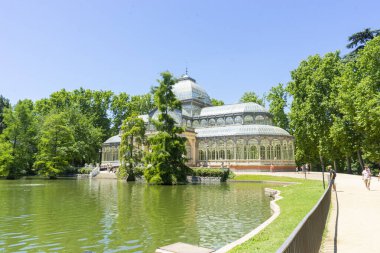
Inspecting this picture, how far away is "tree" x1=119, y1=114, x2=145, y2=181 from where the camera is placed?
38.5m

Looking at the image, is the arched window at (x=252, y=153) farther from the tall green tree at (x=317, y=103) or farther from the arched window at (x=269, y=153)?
the tall green tree at (x=317, y=103)

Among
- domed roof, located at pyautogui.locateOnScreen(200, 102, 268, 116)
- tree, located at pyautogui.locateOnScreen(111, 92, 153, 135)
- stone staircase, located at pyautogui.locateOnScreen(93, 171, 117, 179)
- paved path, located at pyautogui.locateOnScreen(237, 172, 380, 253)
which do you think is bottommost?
stone staircase, located at pyautogui.locateOnScreen(93, 171, 117, 179)

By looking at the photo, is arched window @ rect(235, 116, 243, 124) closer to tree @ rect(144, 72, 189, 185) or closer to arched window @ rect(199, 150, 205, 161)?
arched window @ rect(199, 150, 205, 161)

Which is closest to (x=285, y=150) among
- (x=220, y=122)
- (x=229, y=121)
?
(x=229, y=121)

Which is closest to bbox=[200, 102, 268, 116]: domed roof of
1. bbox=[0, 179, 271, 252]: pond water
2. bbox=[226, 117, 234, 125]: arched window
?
bbox=[226, 117, 234, 125]: arched window

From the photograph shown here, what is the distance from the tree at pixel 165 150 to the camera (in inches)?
1272

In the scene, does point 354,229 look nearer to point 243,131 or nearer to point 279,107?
point 243,131

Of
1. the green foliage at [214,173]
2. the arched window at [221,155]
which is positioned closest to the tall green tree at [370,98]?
the green foliage at [214,173]

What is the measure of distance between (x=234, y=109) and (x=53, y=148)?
3145cm

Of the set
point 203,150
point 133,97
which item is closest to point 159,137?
point 203,150

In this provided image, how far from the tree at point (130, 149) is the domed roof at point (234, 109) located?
19.0 meters

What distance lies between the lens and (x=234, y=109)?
177 ft

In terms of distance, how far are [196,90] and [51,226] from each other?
50946 mm

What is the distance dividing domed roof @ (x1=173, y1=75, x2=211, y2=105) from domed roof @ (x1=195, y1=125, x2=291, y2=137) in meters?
9.12
